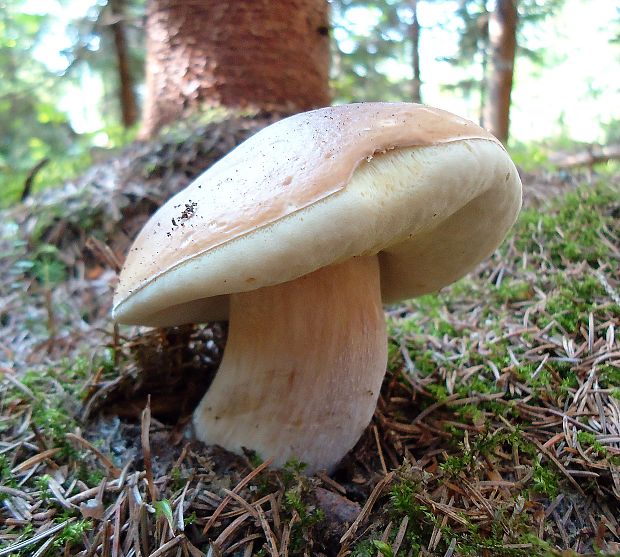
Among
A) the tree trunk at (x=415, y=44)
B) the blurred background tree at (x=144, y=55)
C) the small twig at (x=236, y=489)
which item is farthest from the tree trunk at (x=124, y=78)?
the small twig at (x=236, y=489)

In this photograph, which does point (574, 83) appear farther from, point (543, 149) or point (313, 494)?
point (313, 494)

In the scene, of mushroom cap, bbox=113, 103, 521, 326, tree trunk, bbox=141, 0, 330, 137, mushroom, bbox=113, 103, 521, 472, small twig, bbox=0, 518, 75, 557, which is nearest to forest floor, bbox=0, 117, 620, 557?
small twig, bbox=0, 518, 75, 557

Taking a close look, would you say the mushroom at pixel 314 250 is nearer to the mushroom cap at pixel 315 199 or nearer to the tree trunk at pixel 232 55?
the mushroom cap at pixel 315 199

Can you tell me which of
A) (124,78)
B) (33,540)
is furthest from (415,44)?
(33,540)

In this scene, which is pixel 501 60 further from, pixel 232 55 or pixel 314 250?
pixel 314 250

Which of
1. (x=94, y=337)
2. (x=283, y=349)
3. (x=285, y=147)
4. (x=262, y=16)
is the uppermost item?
(x=262, y=16)

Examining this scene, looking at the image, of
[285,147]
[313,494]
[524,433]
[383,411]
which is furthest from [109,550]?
[524,433]
